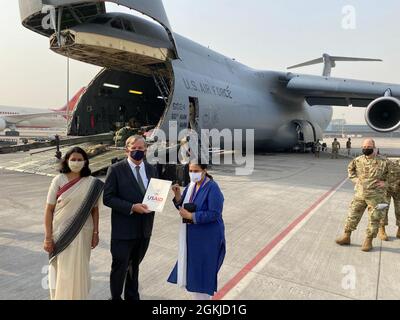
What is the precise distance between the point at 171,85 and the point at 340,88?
37.6 feet

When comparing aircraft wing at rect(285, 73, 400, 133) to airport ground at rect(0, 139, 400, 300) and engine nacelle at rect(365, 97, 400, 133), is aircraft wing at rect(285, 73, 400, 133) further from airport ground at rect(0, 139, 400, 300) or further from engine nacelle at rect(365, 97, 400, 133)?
airport ground at rect(0, 139, 400, 300)

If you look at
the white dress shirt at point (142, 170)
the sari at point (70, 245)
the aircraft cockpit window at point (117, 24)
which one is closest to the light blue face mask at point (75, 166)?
the sari at point (70, 245)

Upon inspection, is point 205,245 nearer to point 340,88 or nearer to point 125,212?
point 125,212

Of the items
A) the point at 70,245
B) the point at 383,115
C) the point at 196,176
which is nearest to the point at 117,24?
the point at 196,176

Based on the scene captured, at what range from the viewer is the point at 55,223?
306 centimetres

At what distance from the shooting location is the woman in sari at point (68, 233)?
9.91 ft

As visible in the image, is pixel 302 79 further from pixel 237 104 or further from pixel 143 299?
pixel 143 299

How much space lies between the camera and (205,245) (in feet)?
10.4

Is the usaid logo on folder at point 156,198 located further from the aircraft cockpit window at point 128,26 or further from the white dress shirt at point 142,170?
the aircraft cockpit window at point 128,26

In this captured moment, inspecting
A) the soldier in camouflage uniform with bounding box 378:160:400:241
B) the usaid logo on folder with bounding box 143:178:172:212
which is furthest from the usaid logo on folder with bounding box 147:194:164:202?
the soldier in camouflage uniform with bounding box 378:160:400:241

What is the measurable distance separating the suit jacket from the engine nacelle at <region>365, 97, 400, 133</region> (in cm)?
1572

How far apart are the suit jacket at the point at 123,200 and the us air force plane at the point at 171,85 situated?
23.4ft
